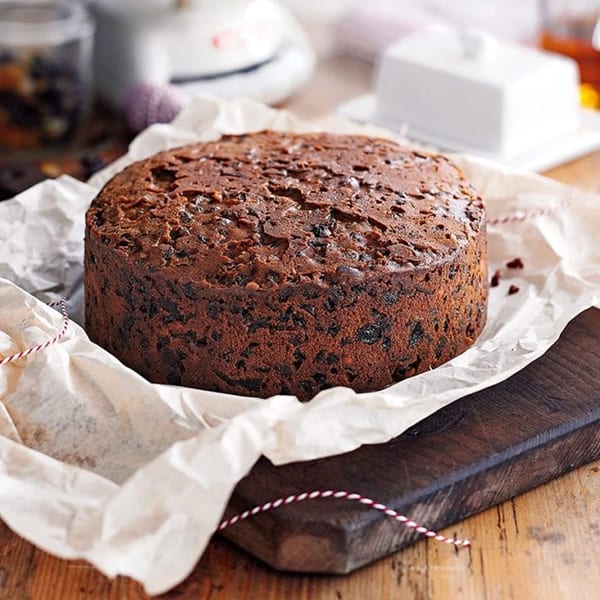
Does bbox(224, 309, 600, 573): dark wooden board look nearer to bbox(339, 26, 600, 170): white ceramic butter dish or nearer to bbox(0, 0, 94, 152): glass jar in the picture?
bbox(339, 26, 600, 170): white ceramic butter dish

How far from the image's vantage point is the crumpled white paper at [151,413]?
1145 millimetres

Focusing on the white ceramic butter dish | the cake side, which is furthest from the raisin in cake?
the white ceramic butter dish

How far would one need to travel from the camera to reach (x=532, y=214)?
1.81 meters

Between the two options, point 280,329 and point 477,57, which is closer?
point 280,329

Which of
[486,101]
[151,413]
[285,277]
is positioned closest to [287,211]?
[285,277]

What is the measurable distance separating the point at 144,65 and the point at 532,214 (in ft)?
3.30

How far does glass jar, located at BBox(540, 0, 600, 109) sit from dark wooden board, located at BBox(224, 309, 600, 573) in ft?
4.51

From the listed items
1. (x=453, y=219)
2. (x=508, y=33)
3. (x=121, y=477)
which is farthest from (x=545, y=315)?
(x=508, y=33)

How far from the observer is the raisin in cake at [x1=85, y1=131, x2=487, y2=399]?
4.49 feet

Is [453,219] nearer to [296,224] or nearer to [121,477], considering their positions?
[296,224]

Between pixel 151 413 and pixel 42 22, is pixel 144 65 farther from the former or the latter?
pixel 151 413

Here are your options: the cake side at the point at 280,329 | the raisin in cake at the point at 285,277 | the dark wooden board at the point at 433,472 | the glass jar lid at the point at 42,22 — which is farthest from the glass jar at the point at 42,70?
the dark wooden board at the point at 433,472

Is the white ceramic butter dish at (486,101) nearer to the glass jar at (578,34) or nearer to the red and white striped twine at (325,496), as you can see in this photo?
the glass jar at (578,34)

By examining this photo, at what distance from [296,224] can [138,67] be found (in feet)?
3.78
